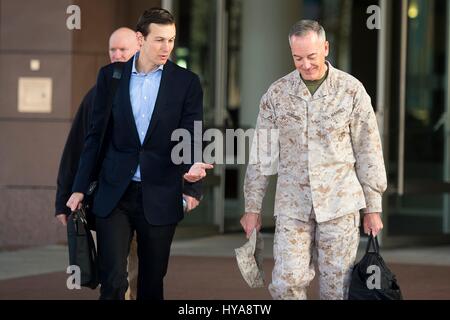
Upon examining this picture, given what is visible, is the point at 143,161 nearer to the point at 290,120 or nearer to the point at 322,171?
the point at 290,120

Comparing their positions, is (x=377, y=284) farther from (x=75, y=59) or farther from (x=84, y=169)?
(x=75, y=59)

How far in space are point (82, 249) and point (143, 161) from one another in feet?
1.83

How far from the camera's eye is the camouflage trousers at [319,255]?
5.63 metres

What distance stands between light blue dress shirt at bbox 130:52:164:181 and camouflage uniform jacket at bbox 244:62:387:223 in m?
0.64

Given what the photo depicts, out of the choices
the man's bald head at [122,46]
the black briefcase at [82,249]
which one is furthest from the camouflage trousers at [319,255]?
the man's bald head at [122,46]

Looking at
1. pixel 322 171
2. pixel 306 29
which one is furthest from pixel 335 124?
pixel 306 29

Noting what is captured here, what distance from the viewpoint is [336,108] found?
5.63 metres

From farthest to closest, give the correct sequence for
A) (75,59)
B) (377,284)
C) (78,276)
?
(75,59) < (78,276) < (377,284)

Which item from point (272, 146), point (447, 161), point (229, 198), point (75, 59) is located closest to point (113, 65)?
point (272, 146)

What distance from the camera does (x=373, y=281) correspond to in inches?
215

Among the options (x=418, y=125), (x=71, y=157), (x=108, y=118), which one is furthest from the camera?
(x=418, y=125)

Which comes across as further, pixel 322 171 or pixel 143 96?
pixel 143 96

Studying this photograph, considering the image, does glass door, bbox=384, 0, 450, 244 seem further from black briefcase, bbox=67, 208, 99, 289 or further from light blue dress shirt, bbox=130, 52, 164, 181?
black briefcase, bbox=67, 208, 99, 289

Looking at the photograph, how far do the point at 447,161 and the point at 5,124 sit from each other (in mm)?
4701
